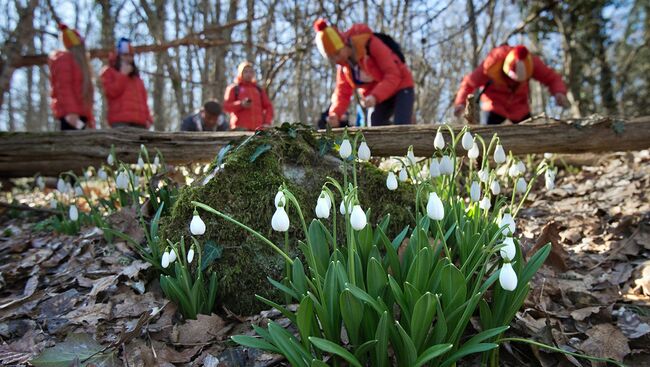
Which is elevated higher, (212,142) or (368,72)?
(368,72)

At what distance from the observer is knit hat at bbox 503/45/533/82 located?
15.4 feet

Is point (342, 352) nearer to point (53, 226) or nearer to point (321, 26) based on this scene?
point (53, 226)

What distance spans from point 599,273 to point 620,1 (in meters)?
9.19

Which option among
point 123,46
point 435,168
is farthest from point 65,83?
point 435,168

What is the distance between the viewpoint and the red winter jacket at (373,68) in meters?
4.58

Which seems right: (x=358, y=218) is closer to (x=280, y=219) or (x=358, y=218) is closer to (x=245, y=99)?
(x=280, y=219)

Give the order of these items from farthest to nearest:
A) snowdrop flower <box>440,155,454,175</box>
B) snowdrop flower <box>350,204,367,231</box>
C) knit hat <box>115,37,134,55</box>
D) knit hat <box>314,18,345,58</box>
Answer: knit hat <box>115,37,134,55</box> → knit hat <box>314,18,345,58</box> → snowdrop flower <box>440,155,454,175</box> → snowdrop flower <box>350,204,367,231</box>

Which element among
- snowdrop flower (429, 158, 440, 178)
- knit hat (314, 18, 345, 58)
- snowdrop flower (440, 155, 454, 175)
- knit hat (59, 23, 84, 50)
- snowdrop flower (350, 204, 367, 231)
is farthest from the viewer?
knit hat (59, 23, 84, 50)

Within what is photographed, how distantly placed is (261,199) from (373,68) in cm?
294

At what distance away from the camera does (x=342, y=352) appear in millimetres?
1366

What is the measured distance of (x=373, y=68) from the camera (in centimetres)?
476

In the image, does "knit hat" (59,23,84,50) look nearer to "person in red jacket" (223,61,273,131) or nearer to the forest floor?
"person in red jacket" (223,61,273,131)

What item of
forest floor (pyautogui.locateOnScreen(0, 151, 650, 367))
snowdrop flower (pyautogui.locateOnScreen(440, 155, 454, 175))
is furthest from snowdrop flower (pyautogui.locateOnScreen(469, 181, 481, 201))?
forest floor (pyautogui.locateOnScreen(0, 151, 650, 367))

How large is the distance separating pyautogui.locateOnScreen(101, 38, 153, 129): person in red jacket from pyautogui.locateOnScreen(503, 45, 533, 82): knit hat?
15.0 feet
